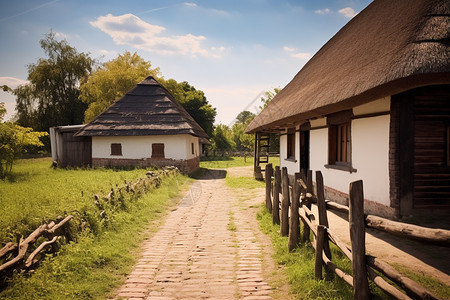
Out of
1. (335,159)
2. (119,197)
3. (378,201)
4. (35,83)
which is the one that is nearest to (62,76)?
(35,83)

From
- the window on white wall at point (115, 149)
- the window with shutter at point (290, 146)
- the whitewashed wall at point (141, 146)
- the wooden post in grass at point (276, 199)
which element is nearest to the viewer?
the wooden post in grass at point (276, 199)

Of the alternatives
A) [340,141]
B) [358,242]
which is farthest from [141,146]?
[358,242]

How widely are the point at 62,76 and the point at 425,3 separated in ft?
117

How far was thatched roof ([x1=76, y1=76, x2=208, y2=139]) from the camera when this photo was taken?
17.4 metres

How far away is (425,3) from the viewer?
571 centimetres

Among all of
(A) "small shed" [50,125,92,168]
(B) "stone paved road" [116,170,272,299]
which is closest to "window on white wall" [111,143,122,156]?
(A) "small shed" [50,125,92,168]

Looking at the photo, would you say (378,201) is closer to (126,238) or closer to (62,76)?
(126,238)

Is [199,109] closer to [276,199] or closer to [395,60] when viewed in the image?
[276,199]

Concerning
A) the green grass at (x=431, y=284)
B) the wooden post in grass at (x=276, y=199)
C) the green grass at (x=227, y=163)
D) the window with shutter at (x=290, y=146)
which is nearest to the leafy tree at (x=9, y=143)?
the wooden post in grass at (x=276, y=199)

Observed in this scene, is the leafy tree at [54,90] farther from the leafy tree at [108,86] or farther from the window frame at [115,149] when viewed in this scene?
the window frame at [115,149]

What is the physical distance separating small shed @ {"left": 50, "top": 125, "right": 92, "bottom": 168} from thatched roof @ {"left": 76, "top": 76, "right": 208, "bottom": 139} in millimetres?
966

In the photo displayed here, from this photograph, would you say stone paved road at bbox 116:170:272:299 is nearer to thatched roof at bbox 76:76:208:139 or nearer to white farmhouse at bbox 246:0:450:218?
white farmhouse at bbox 246:0:450:218

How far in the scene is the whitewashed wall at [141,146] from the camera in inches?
692

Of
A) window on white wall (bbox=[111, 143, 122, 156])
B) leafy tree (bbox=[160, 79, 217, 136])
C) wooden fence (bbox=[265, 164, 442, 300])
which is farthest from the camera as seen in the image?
leafy tree (bbox=[160, 79, 217, 136])
